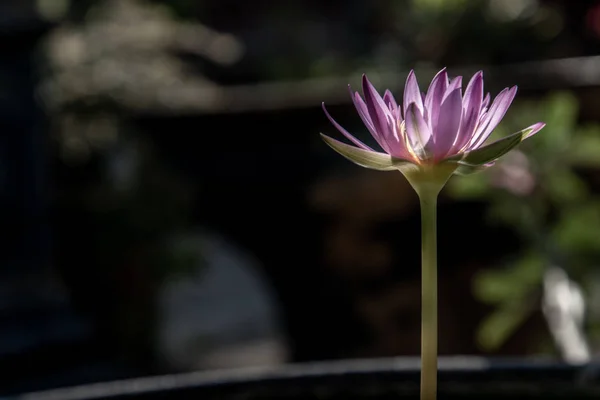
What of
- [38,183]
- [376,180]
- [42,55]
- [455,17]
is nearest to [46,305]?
[38,183]

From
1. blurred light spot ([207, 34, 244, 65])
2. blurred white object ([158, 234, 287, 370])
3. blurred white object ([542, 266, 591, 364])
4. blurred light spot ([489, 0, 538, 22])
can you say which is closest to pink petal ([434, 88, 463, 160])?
blurred white object ([542, 266, 591, 364])

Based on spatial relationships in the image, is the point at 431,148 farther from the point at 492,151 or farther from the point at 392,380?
the point at 392,380

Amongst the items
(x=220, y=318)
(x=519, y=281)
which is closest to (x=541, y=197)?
(x=519, y=281)

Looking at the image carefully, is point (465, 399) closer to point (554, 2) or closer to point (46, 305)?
point (46, 305)

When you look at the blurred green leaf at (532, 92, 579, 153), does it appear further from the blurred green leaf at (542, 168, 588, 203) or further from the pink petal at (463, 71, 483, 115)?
the pink petal at (463, 71, 483, 115)

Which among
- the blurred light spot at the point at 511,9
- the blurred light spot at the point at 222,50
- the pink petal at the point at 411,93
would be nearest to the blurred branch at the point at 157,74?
the blurred light spot at the point at 222,50

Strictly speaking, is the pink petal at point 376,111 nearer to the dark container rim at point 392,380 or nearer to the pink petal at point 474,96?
the pink petal at point 474,96
